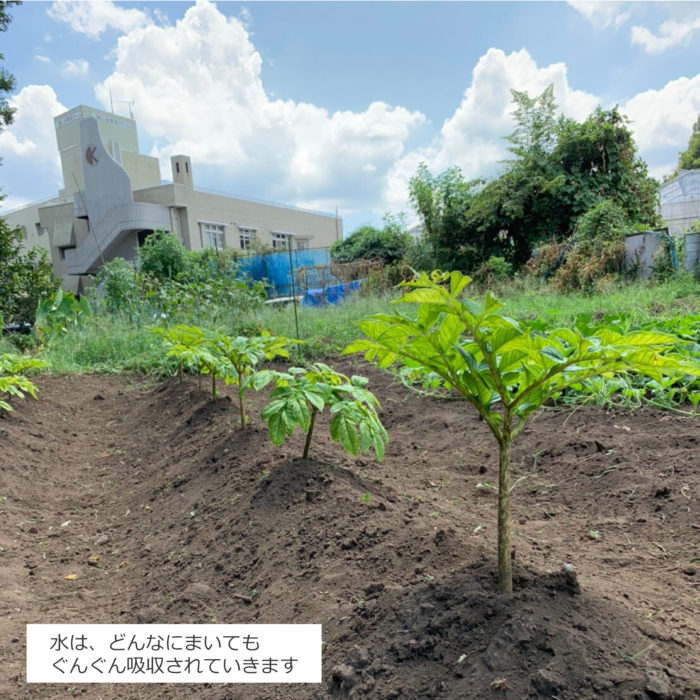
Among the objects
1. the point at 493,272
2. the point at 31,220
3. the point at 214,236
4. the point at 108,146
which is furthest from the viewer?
the point at 31,220

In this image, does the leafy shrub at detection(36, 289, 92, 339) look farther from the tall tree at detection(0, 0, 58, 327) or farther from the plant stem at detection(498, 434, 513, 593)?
the plant stem at detection(498, 434, 513, 593)

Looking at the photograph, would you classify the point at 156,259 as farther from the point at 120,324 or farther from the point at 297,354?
the point at 297,354

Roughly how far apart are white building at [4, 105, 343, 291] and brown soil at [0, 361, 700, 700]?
84.2 ft

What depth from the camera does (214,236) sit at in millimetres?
31203

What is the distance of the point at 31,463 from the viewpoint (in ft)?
10.5

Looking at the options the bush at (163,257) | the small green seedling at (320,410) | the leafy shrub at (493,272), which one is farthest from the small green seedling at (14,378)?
the bush at (163,257)

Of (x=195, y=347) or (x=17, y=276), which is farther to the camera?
(x=17, y=276)

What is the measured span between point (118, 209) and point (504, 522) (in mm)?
31132

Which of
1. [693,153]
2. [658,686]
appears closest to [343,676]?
[658,686]

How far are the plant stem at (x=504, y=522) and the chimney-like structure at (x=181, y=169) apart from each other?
31633 millimetres

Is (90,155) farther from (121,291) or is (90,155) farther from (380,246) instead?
(121,291)

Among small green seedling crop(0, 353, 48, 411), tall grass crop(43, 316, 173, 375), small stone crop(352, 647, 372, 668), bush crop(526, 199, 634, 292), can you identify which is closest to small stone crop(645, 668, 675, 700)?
small stone crop(352, 647, 372, 668)

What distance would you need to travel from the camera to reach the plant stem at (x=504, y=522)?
3.58 ft

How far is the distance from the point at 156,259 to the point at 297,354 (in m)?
11.8
